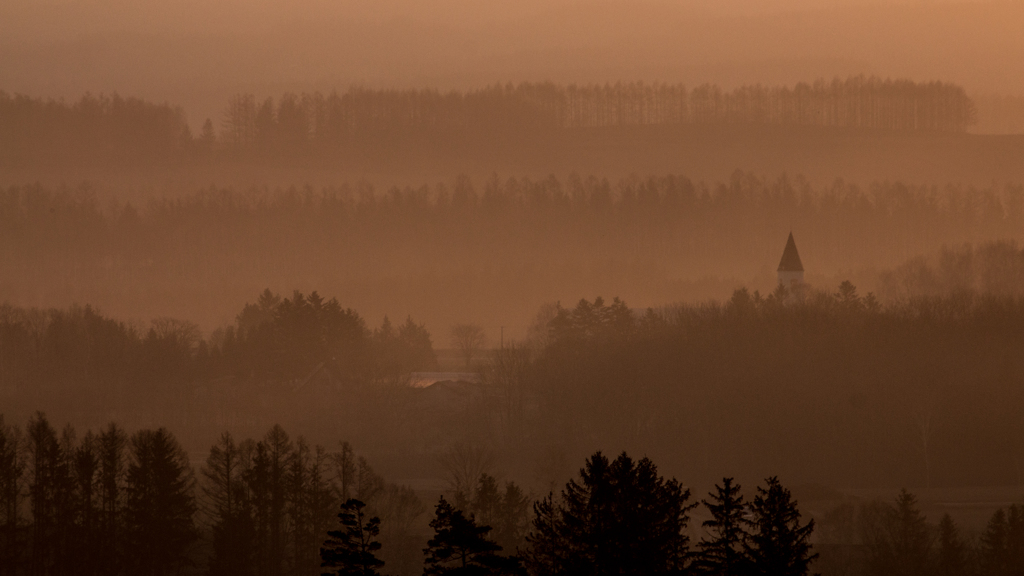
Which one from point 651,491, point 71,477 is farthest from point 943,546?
point 71,477

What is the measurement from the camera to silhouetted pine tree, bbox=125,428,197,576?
151 ft

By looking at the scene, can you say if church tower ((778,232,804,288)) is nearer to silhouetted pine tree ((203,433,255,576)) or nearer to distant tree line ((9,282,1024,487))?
distant tree line ((9,282,1024,487))

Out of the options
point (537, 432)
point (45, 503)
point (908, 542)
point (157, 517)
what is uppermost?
point (537, 432)

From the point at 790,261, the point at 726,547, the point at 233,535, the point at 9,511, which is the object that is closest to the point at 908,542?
the point at 233,535

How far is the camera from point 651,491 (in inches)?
1075

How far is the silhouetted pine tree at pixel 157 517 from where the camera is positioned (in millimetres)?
46031

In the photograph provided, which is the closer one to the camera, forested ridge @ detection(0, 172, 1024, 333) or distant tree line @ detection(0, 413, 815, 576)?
distant tree line @ detection(0, 413, 815, 576)

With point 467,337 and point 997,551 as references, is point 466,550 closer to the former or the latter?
point 997,551

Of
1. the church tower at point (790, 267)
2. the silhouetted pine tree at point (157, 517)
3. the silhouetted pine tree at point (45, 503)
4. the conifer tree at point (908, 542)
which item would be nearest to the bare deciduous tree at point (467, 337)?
the church tower at point (790, 267)

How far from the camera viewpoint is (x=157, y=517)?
46.9 m

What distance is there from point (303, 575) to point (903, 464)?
28.5 m

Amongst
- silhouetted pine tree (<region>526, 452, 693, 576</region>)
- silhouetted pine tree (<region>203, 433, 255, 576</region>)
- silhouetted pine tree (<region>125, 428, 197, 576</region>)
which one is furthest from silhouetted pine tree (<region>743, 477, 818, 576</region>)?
silhouetted pine tree (<region>125, 428, 197, 576</region>)

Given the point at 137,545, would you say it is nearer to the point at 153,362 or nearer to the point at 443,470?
the point at 443,470

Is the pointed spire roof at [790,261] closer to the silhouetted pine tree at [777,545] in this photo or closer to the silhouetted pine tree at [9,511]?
the silhouetted pine tree at [9,511]
